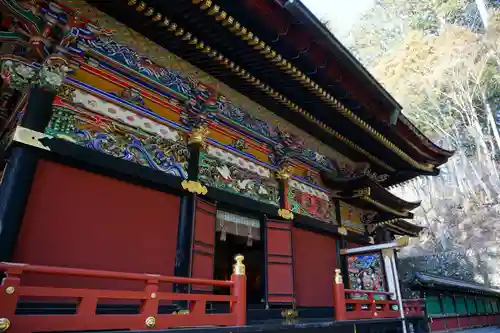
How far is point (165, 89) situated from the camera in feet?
20.0

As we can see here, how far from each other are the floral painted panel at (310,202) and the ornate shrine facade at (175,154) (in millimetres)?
53

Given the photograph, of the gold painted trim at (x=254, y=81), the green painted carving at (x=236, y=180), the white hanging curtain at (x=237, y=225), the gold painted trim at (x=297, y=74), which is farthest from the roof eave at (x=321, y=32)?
the white hanging curtain at (x=237, y=225)

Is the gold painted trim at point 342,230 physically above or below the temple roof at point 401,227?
below

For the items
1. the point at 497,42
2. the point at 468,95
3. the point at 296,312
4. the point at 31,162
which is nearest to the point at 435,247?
the point at 468,95

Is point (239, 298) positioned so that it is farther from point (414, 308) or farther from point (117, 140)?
point (414, 308)

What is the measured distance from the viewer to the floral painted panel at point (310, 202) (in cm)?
829

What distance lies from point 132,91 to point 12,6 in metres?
1.91

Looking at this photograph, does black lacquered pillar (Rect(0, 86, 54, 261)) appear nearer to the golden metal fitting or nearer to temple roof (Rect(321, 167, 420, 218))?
the golden metal fitting

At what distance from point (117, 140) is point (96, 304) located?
105 inches

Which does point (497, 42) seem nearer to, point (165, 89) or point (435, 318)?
point (435, 318)

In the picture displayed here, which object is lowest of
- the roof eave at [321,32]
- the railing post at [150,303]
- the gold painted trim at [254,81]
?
the railing post at [150,303]

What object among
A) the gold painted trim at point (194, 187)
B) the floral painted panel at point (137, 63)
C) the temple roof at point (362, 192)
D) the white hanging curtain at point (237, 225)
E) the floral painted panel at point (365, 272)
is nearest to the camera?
the floral painted panel at point (137, 63)

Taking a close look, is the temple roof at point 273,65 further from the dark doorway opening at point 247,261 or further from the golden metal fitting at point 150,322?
the dark doorway opening at point 247,261

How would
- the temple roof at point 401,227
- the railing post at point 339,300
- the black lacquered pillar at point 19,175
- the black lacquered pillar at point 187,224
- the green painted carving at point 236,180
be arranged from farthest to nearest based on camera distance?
the temple roof at point 401,227 → the green painted carving at point 236,180 → the railing post at point 339,300 → the black lacquered pillar at point 187,224 → the black lacquered pillar at point 19,175
